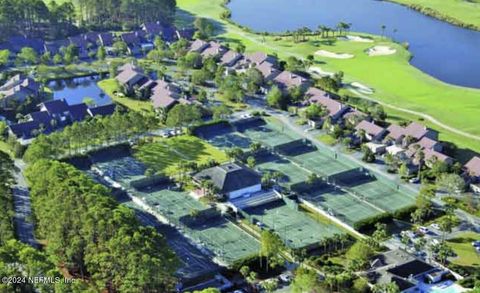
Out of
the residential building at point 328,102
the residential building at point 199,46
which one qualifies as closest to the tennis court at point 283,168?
the residential building at point 328,102

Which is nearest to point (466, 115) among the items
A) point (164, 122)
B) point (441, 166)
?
point (441, 166)

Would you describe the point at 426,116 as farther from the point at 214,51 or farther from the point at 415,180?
the point at 214,51

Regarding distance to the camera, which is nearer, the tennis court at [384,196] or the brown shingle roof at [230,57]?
the tennis court at [384,196]

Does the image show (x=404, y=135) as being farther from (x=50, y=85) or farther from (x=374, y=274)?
(x=50, y=85)

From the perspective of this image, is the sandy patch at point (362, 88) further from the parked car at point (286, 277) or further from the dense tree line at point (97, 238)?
the dense tree line at point (97, 238)

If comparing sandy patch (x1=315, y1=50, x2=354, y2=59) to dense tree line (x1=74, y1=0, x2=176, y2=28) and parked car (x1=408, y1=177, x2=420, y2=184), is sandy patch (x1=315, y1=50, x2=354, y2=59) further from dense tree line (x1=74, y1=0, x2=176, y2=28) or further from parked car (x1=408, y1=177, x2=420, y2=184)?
parked car (x1=408, y1=177, x2=420, y2=184)
